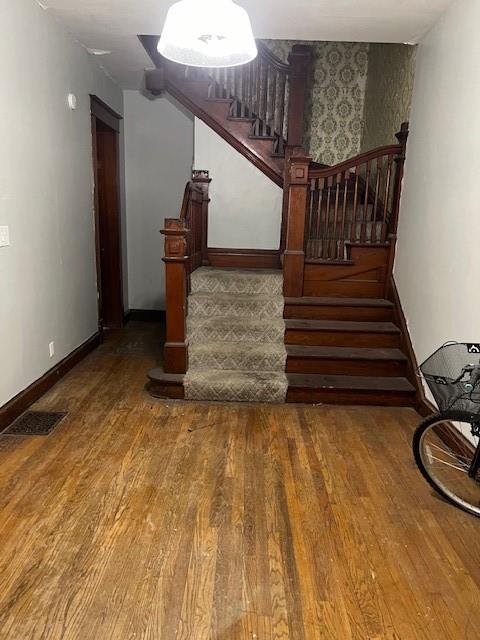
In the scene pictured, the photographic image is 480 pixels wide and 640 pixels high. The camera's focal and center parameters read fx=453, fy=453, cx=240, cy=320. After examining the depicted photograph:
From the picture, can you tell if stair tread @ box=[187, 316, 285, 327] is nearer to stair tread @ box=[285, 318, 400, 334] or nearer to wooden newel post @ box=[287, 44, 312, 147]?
stair tread @ box=[285, 318, 400, 334]

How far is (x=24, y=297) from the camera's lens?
3.05 metres

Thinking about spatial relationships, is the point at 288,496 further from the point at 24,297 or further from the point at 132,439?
the point at 24,297

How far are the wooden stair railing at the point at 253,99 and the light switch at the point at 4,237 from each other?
2.72 m

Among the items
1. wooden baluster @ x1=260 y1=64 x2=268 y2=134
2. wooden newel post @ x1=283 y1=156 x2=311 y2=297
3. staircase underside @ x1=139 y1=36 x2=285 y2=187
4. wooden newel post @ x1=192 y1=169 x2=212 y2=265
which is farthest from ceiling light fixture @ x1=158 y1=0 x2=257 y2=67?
wooden baluster @ x1=260 y1=64 x2=268 y2=134

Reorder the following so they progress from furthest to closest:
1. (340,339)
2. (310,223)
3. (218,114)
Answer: (218,114) < (310,223) < (340,339)

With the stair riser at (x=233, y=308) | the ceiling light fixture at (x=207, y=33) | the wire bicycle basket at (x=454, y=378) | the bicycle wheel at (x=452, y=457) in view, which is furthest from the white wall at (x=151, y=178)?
the wire bicycle basket at (x=454, y=378)

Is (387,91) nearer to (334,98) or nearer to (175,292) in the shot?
(334,98)

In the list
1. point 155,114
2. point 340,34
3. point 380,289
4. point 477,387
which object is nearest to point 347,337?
point 380,289

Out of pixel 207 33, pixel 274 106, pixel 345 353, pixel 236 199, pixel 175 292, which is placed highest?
pixel 274 106

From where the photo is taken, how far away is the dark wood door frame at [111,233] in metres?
4.75

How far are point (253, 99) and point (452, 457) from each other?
158 inches

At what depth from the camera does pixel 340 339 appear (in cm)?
379

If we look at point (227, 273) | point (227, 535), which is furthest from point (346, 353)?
point (227, 535)

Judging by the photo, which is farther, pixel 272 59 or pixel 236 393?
pixel 272 59
